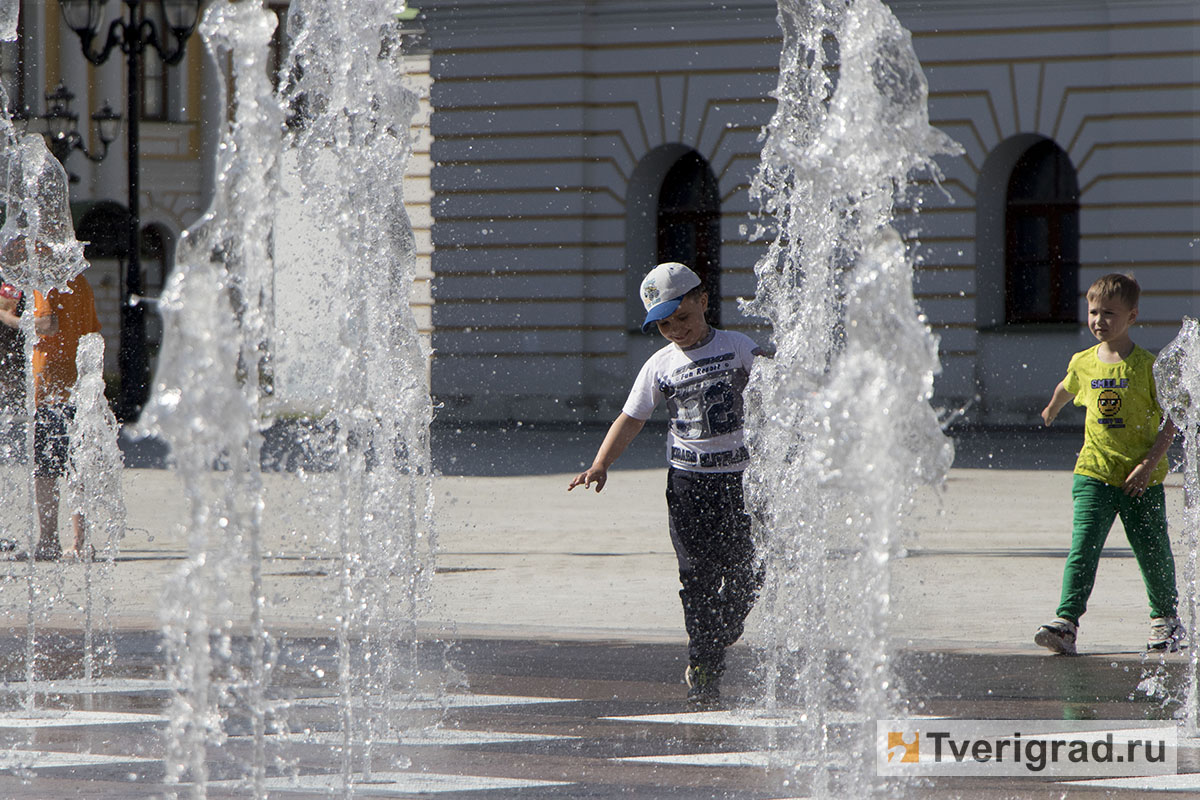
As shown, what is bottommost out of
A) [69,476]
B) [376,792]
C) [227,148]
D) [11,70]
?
[376,792]

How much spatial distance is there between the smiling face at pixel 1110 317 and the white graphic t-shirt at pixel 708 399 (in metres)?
1.52

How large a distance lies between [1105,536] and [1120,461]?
30 centimetres

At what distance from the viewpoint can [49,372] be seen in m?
10.3

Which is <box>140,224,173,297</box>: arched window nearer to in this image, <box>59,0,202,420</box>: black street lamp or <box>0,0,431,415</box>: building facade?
<box>0,0,431,415</box>: building facade

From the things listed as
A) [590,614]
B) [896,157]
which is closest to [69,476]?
[590,614]

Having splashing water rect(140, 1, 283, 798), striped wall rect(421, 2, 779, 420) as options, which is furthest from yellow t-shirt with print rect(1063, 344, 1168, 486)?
striped wall rect(421, 2, 779, 420)

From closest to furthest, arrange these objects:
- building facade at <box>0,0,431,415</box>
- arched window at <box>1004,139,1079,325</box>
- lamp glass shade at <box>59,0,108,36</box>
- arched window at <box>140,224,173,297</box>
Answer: lamp glass shade at <box>59,0,108,36</box> → arched window at <box>1004,139,1079,325</box> → building facade at <box>0,0,431,415</box> → arched window at <box>140,224,173,297</box>

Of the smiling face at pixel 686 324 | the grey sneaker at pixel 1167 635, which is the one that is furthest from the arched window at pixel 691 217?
the smiling face at pixel 686 324

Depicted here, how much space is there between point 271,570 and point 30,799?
514 cm

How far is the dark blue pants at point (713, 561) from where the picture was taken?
6.58 m

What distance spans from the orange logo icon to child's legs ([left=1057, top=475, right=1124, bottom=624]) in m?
1.76

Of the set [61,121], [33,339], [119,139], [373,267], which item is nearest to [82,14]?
[61,121]

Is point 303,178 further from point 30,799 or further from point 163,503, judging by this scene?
point 163,503

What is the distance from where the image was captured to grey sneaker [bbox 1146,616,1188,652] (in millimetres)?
7266
